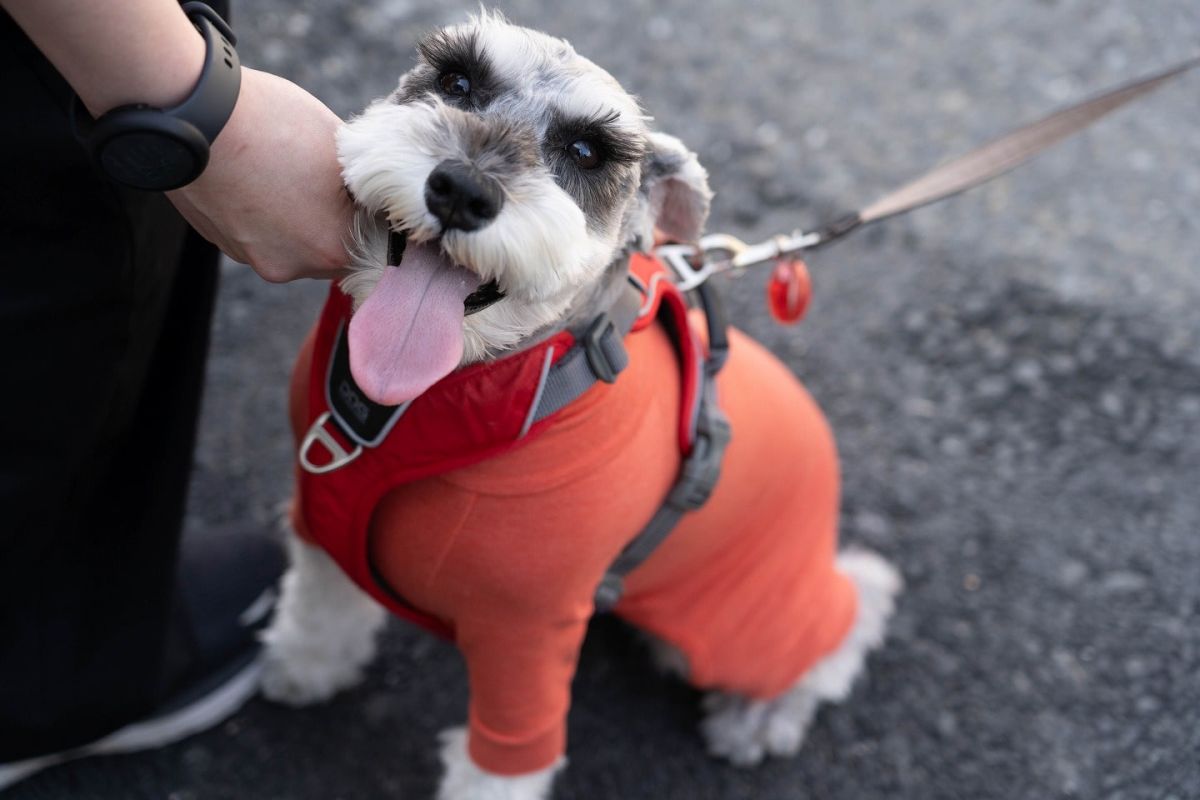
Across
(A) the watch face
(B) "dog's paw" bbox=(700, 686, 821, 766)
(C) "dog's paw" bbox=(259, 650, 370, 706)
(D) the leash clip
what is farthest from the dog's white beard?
(B) "dog's paw" bbox=(700, 686, 821, 766)

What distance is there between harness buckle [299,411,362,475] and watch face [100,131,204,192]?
0.57 m

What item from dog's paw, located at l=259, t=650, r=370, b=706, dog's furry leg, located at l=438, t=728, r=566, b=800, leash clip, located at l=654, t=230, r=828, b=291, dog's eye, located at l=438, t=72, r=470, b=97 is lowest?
dog's paw, located at l=259, t=650, r=370, b=706

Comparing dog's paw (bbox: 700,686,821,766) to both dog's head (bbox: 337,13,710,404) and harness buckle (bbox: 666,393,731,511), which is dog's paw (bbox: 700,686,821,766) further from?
dog's head (bbox: 337,13,710,404)

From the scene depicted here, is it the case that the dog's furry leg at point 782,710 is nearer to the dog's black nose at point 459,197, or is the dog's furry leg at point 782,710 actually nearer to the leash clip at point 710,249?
the leash clip at point 710,249

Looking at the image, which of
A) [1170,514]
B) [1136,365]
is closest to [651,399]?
[1170,514]

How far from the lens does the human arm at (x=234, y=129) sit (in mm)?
1271

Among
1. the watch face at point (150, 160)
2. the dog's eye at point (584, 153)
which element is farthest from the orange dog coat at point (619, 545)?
the watch face at point (150, 160)

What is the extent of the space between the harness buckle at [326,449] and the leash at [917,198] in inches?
30.7

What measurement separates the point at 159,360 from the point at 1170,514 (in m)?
Answer: 2.91

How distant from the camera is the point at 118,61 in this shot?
1.30 m

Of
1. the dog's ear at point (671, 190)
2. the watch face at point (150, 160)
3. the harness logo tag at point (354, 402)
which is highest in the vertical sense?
the watch face at point (150, 160)

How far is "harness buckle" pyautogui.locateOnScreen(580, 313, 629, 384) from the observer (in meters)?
1.72

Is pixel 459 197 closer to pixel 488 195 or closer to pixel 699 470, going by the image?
pixel 488 195

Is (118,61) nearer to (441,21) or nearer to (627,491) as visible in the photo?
(627,491)
